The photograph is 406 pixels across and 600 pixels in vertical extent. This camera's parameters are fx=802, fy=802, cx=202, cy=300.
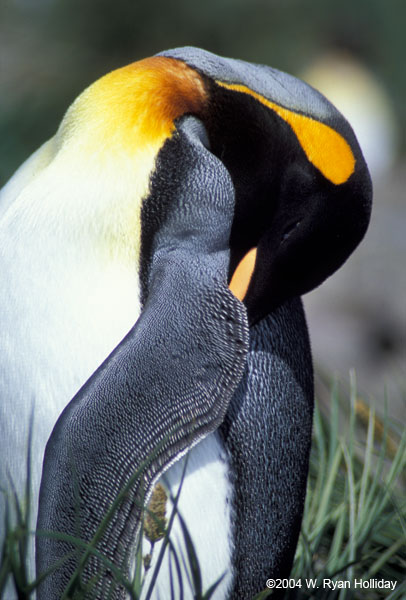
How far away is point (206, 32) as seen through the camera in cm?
716

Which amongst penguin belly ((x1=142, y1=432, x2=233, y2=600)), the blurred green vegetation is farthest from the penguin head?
the blurred green vegetation

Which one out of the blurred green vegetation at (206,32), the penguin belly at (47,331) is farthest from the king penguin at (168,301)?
the blurred green vegetation at (206,32)

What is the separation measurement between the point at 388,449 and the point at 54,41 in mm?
6258

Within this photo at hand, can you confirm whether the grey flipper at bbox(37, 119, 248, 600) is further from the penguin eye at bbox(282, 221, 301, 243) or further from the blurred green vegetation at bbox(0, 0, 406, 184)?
the blurred green vegetation at bbox(0, 0, 406, 184)

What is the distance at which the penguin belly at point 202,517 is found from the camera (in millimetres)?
994

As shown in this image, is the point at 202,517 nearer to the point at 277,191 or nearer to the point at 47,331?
the point at 47,331

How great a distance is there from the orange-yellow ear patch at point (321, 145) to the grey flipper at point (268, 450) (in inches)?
9.7

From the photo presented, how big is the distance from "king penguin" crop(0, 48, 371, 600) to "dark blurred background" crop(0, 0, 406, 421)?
1.67 metres

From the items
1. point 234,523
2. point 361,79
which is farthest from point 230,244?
point 361,79

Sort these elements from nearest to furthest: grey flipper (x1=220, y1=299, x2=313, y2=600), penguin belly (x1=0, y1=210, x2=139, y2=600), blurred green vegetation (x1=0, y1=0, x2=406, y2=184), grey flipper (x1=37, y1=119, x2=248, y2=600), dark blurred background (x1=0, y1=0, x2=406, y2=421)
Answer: grey flipper (x1=37, y1=119, x2=248, y2=600)
penguin belly (x1=0, y1=210, x2=139, y2=600)
grey flipper (x1=220, y1=299, x2=313, y2=600)
dark blurred background (x1=0, y1=0, x2=406, y2=421)
blurred green vegetation (x1=0, y1=0, x2=406, y2=184)

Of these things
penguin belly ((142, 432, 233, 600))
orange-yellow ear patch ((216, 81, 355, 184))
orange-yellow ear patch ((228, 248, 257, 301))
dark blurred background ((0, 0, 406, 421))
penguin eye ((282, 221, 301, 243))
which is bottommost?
penguin belly ((142, 432, 233, 600))

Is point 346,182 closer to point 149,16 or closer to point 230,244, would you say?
point 230,244

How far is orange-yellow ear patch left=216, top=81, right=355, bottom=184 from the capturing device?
3.31ft

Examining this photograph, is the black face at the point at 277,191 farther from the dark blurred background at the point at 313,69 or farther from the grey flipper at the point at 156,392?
the dark blurred background at the point at 313,69
